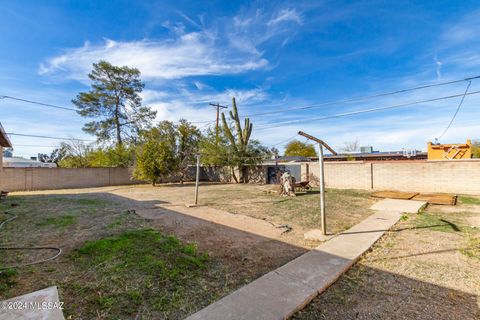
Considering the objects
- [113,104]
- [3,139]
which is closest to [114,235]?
[3,139]

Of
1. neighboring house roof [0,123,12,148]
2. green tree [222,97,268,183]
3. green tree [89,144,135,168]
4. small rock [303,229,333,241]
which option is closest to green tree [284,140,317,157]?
green tree [222,97,268,183]

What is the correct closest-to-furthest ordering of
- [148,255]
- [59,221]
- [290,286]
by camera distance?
[290,286] < [148,255] < [59,221]

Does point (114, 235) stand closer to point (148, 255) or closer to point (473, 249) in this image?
point (148, 255)

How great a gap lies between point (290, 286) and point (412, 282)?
1.53m

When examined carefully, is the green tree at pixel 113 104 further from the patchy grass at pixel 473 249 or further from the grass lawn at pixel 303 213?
the patchy grass at pixel 473 249

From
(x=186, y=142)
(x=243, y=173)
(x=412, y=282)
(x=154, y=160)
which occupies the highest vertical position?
(x=186, y=142)

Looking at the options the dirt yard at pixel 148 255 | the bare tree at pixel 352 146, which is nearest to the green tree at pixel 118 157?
the dirt yard at pixel 148 255

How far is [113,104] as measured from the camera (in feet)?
64.7

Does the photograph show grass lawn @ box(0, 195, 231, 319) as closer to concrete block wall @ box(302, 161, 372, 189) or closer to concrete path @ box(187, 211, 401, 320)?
concrete path @ box(187, 211, 401, 320)

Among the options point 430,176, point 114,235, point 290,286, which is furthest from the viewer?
point 430,176

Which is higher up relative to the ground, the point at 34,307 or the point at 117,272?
the point at 34,307

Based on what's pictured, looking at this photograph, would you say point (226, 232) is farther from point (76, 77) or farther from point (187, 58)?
point (76, 77)

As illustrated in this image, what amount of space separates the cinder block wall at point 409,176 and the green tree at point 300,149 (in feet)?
67.0

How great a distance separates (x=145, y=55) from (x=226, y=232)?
32.3ft
